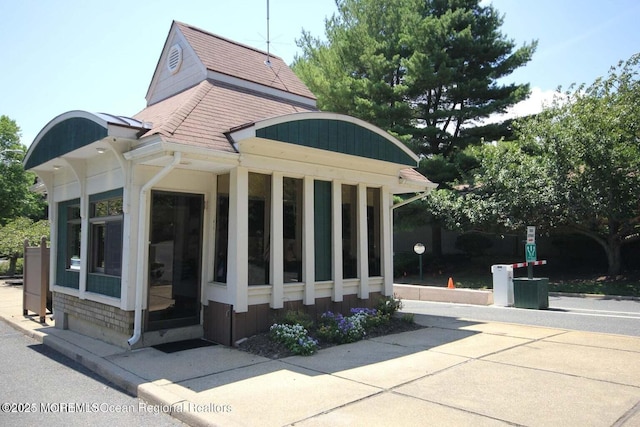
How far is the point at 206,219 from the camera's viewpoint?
8.14 metres

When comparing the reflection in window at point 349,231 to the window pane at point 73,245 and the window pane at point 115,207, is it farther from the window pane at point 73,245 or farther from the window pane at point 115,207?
the window pane at point 73,245

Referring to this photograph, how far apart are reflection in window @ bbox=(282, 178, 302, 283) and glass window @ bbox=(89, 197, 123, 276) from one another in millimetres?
2778

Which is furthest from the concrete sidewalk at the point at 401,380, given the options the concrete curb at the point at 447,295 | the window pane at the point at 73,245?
the concrete curb at the point at 447,295

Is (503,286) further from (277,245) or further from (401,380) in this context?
(401,380)

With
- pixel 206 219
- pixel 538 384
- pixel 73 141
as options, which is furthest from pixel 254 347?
pixel 73 141

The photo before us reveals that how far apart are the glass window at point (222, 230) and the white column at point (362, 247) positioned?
272 centimetres

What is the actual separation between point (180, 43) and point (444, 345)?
8098 mm

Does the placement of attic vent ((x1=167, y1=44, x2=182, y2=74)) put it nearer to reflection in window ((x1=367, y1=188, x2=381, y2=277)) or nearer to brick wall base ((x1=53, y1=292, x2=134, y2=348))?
reflection in window ((x1=367, y1=188, x2=381, y2=277))

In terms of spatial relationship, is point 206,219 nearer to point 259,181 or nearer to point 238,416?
point 259,181

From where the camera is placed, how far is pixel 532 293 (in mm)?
11828

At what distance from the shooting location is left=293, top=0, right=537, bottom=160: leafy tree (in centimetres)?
2097

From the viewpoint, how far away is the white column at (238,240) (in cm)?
725

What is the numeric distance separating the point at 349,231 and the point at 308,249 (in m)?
1.25

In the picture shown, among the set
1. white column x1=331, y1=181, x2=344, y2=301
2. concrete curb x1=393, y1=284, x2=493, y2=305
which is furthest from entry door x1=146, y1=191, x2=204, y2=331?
concrete curb x1=393, y1=284, x2=493, y2=305
